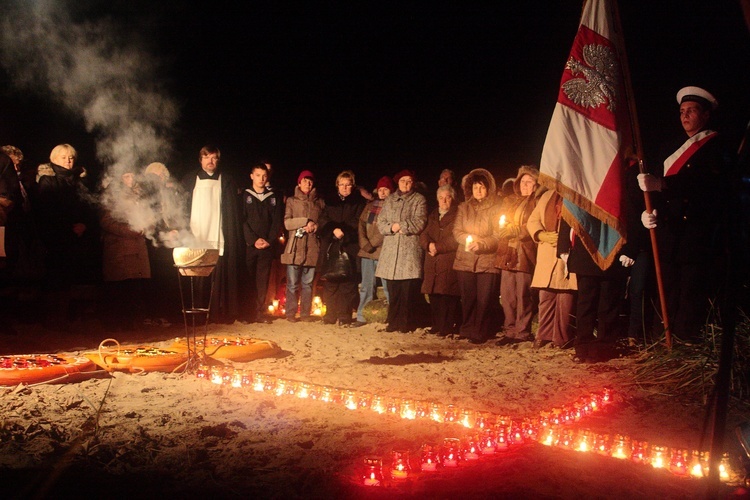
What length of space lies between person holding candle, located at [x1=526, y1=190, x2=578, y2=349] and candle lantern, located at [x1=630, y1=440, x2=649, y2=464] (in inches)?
145

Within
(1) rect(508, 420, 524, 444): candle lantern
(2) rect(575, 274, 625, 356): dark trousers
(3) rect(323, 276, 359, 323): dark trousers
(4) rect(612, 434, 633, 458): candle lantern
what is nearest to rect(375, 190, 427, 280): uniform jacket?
(3) rect(323, 276, 359, 323): dark trousers

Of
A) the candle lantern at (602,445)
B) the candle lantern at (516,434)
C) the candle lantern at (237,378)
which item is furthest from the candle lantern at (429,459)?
the candle lantern at (237,378)

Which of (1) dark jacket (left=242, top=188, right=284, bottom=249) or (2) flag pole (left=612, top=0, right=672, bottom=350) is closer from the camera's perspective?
(2) flag pole (left=612, top=0, right=672, bottom=350)

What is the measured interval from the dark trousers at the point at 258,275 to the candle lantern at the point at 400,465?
659 centimetres

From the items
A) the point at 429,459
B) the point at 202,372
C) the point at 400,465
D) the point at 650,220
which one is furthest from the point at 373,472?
the point at 650,220

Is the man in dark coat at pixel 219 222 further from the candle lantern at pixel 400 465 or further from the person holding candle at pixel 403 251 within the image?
the candle lantern at pixel 400 465

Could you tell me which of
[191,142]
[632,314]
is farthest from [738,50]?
[191,142]

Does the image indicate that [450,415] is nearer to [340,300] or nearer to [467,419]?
[467,419]

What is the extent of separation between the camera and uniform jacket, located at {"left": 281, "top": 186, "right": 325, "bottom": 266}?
9.48m

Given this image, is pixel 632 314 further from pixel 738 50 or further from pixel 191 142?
pixel 191 142

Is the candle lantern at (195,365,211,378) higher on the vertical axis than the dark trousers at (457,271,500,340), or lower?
lower

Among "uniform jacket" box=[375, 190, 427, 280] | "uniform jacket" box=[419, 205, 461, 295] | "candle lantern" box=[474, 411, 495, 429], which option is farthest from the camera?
"uniform jacket" box=[375, 190, 427, 280]

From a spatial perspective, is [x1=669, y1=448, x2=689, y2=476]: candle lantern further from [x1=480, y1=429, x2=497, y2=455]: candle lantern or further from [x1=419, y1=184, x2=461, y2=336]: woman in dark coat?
[x1=419, y1=184, x2=461, y2=336]: woman in dark coat

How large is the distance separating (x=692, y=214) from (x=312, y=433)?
13.9 ft
